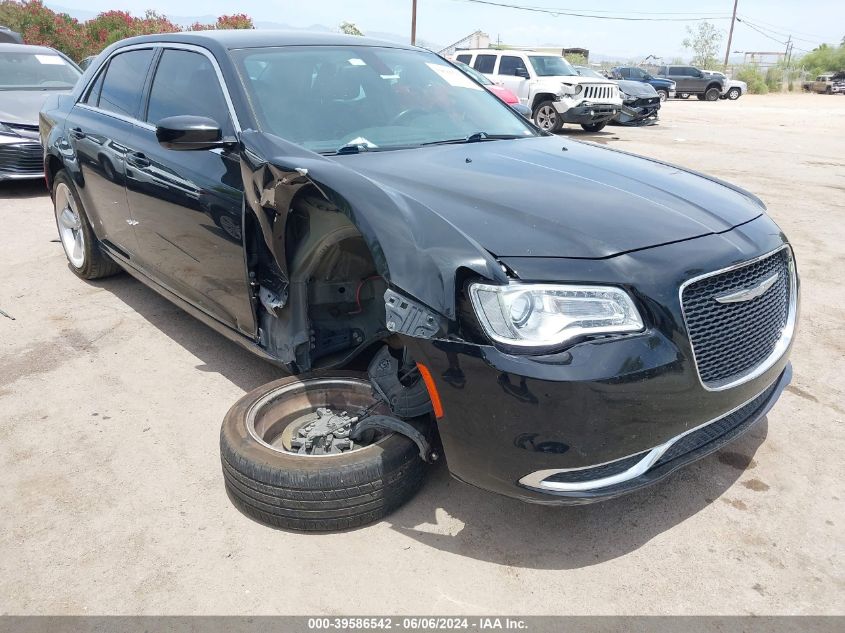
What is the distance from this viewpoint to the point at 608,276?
210cm

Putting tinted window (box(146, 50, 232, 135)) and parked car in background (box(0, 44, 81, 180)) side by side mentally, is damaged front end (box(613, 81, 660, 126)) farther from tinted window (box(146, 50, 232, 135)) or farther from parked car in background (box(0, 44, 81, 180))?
tinted window (box(146, 50, 232, 135))

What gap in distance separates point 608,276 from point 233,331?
6.41 feet

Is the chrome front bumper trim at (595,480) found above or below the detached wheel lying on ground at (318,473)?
above

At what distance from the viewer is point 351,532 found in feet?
8.24

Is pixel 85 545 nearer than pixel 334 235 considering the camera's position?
Yes

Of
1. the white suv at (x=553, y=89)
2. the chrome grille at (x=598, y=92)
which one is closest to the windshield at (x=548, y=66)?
the white suv at (x=553, y=89)

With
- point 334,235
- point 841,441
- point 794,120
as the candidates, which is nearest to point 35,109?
point 334,235

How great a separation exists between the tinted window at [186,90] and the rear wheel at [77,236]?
139cm

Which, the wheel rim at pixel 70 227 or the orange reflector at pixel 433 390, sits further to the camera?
the wheel rim at pixel 70 227

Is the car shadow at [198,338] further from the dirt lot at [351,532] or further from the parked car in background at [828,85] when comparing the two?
the parked car in background at [828,85]

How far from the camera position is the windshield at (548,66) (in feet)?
50.0

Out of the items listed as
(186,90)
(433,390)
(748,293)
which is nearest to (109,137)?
(186,90)

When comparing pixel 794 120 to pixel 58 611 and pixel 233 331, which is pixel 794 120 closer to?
pixel 233 331

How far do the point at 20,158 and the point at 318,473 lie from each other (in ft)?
24.3
